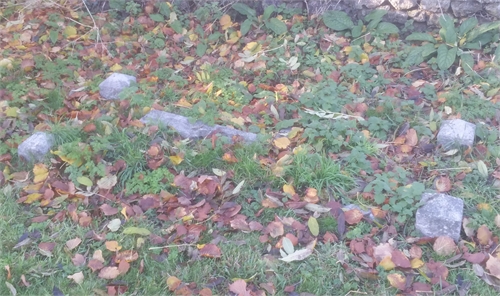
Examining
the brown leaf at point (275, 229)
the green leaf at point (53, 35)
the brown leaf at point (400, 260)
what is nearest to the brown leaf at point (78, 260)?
the brown leaf at point (275, 229)

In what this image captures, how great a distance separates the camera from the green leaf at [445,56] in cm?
456

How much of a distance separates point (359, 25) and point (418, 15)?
55 centimetres

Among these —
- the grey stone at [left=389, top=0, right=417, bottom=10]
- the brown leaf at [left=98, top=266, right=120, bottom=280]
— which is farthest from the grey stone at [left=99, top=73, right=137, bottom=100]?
the grey stone at [left=389, top=0, right=417, bottom=10]

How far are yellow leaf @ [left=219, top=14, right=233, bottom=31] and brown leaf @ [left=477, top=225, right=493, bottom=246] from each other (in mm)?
2948

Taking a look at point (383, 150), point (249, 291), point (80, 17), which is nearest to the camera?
point (249, 291)

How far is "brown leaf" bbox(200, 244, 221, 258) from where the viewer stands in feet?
9.78

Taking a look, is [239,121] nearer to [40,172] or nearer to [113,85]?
[113,85]

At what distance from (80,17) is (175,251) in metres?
3.12

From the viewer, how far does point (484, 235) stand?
3.10 meters

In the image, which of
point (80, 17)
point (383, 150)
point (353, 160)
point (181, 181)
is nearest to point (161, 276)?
point (181, 181)

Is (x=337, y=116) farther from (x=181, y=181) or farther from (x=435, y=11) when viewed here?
(x=435, y=11)

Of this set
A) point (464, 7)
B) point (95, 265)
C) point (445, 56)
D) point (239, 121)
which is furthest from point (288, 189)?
point (464, 7)

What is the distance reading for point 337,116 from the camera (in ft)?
13.0

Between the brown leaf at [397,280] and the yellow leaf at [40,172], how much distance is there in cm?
213
